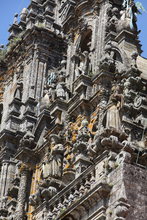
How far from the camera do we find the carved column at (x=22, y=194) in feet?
83.9

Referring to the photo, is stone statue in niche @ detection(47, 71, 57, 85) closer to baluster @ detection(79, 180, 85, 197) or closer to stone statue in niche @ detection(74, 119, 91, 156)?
stone statue in niche @ detection(74, 119, 91, 156)

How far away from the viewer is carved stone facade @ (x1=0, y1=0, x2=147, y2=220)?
17.7 metres

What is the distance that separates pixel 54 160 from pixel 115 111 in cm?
392

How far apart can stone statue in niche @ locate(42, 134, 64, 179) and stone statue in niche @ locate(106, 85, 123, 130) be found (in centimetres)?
313

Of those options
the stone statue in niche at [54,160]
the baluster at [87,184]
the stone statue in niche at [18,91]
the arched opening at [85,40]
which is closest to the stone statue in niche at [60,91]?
the stone statue in niche at [54,160]

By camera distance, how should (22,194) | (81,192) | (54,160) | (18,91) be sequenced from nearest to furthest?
(81,192) → (54,160) → (22,194) → (18,91)

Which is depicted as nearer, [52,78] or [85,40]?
[85,40]

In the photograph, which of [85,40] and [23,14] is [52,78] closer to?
[85,40]

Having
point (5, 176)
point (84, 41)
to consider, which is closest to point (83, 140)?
point (5, 176)

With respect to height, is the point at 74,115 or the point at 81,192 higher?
the point at 74,115

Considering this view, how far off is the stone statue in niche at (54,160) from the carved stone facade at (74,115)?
0.15 ft

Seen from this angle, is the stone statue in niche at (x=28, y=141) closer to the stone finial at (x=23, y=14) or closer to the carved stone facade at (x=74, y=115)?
the carved stone facade at (x=74, y=115)

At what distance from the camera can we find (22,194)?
86.4 feet

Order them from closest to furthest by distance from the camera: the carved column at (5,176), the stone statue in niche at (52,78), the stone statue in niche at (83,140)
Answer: the stone statue in niche at (83,140) < the carved column at (5,176) < the stone statue in niche at (52,78)
